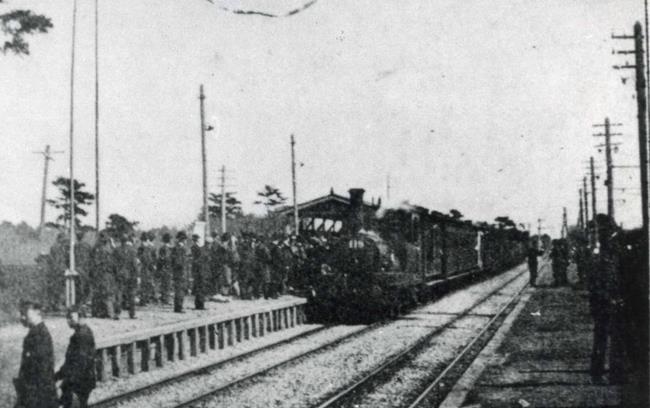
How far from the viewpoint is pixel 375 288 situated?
63.7 ft

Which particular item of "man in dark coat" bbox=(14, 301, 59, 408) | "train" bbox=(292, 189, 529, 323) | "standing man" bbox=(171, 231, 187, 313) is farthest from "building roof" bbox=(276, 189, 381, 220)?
"man in dark coat" bbox=(14, 301, 59, 408)

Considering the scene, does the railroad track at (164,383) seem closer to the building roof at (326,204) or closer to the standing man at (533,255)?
the building roof at (326,204)

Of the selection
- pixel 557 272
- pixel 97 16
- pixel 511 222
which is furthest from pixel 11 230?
pixel 511 222

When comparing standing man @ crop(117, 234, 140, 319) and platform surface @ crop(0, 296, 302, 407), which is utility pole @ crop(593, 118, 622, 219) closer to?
platform surface @ crop(0, 296, 302, 407)

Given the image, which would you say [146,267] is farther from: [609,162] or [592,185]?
[592,185]

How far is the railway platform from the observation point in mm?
9258

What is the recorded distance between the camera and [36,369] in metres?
7.34

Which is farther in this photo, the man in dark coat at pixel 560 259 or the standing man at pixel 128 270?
the man in dark coat at pixel 560 259

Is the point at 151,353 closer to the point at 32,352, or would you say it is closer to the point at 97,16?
the point at 32,352

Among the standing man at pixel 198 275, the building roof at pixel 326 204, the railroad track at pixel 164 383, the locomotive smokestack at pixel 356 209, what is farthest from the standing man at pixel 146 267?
the building roof at pixel 326 204

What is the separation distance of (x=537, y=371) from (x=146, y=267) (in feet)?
33.3

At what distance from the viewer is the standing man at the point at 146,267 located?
58.8ft

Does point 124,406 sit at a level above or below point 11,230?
below

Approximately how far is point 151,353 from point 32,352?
6.31 metres
